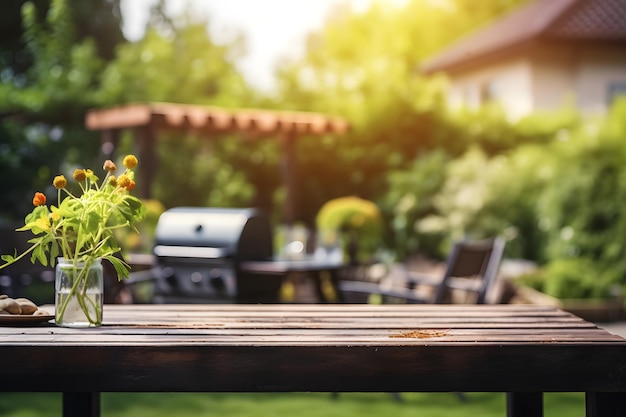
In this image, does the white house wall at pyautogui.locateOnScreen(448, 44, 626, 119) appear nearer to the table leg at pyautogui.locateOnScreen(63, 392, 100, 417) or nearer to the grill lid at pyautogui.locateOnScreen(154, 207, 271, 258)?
the grill lid at pyautogui.locateOnScreen(154, 207, 271, 258)

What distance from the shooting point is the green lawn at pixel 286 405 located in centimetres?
532

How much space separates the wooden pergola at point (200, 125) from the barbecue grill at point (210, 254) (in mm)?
3959

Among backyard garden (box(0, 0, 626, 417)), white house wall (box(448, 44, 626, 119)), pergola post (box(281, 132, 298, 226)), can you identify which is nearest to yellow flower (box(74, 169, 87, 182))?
backyard garden (box(0, 0, 626, 417))

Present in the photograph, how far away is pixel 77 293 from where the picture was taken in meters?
2.80

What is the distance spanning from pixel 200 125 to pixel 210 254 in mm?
4680

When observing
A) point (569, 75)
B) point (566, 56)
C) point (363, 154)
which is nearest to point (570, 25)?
point (566, 56)

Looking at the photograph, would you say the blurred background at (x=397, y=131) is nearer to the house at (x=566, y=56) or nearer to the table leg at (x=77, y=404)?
the house at (x=566, y=56)

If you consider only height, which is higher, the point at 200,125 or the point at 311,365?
the point at 200,125

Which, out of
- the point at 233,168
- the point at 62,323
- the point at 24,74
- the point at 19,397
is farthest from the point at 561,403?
the point at 24,74

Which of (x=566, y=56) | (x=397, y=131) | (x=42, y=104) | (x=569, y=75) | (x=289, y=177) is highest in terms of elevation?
(x=566, y=56)

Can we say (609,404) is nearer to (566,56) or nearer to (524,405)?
→ (524,405)

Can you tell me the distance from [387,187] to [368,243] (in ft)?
13.3

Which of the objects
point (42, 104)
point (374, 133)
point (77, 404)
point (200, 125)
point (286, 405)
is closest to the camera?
point (77, 404)

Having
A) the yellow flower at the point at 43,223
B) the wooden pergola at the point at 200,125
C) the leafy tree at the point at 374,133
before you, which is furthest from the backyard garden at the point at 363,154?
the yellow flower at the point at 43,223
